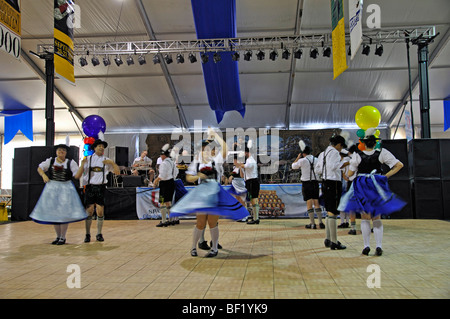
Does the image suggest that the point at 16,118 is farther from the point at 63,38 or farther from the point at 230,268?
the point at 230,268

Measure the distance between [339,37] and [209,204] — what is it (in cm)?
508

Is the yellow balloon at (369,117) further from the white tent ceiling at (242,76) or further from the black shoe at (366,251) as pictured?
the white tent ceiling at (242,76)

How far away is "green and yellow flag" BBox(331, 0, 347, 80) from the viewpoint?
7.34 meters

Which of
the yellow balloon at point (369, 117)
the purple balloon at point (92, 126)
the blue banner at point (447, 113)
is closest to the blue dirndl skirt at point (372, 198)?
the yellow balloon at point (369, 117)

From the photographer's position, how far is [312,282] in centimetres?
354

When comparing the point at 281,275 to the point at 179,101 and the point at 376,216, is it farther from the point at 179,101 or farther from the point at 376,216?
the point at 179,101

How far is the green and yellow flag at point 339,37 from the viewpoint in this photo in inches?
289

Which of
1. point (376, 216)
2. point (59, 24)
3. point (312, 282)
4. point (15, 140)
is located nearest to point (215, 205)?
point (312, 282)

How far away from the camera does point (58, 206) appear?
5812 millimetres

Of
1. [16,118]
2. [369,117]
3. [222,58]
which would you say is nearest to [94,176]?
[369,117]

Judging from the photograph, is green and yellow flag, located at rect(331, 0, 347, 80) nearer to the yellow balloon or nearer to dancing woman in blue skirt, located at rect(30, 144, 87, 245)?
the yellow balloon

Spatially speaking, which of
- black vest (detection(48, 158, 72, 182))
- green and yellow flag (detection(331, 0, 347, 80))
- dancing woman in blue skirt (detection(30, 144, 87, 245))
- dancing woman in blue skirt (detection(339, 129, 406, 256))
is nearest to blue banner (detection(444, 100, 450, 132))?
green and yellow flag (detection(331, 0, 347, 80))

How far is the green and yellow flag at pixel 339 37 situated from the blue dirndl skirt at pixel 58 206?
585 centimetres

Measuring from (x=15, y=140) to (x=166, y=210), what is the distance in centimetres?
1511
